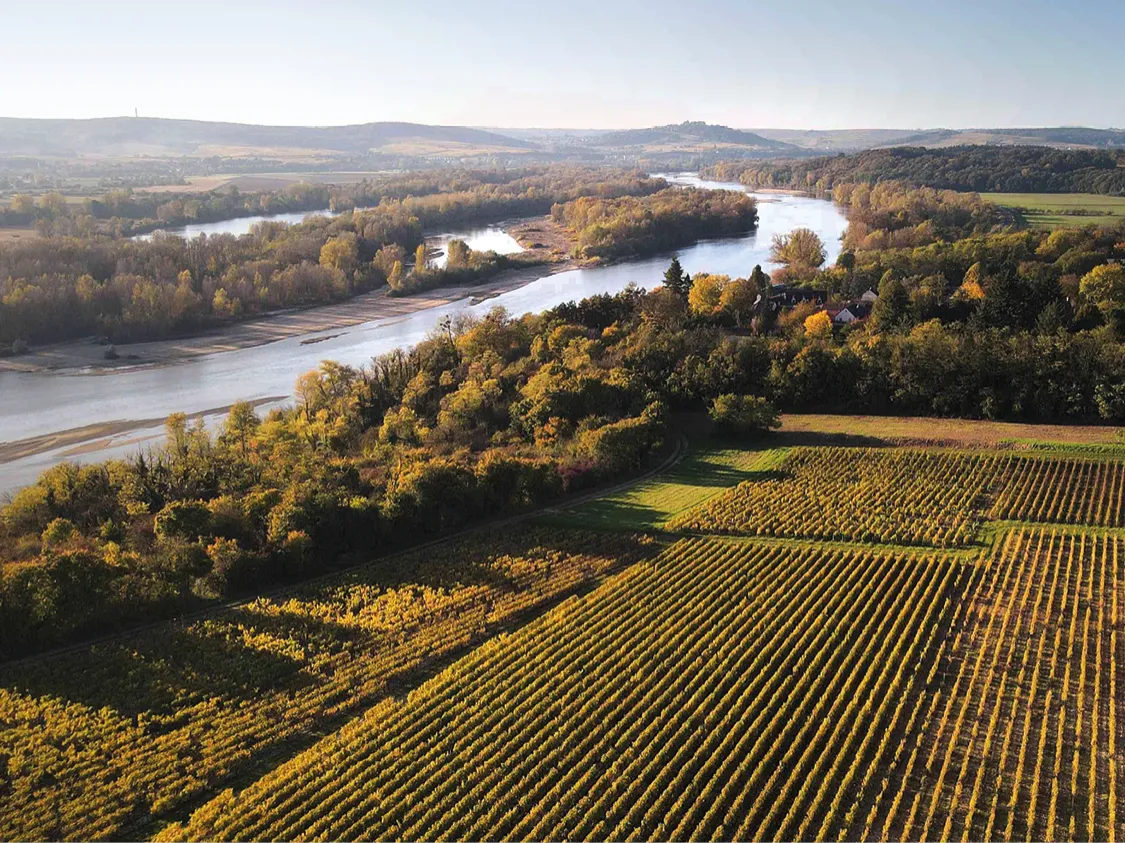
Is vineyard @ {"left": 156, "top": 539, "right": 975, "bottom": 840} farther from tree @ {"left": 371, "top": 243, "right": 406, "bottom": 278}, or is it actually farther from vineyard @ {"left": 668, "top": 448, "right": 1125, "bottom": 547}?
tree @ {"left": 371, "top": 243, "right": 406, "bottom": 278}

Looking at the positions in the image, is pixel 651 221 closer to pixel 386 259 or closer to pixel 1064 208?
pixel 386 259

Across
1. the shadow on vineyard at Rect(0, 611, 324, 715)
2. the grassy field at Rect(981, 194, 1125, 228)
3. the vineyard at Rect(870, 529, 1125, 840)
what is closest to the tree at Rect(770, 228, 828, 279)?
the grassy field at Rect(981, 194, 1125, 228)

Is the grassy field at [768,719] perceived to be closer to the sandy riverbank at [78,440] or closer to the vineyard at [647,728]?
the vineyard at [647,728]

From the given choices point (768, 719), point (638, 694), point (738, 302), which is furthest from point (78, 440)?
point (738, 302)

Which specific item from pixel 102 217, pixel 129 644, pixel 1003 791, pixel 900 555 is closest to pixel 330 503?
pixel 129 644

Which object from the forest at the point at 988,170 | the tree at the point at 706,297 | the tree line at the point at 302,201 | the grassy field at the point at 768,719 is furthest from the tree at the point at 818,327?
the forest at the point at 988,170

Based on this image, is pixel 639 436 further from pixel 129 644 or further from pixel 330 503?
pixel 129 644

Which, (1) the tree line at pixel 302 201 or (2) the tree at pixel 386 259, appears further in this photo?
(1) the tree line at pixel 302 201
